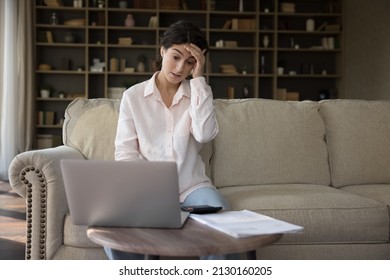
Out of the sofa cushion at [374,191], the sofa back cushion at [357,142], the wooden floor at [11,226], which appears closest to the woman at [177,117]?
the sofa cushion at [374,191]

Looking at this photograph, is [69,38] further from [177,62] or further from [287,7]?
[177,62]

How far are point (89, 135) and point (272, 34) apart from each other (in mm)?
4625

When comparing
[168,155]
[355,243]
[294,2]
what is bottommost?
[355,243]

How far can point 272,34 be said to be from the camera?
21.7 feet

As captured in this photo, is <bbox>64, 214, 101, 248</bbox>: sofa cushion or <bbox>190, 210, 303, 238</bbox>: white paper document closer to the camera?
<bbox>190, 210, 303, 238</bbox>: white paper document

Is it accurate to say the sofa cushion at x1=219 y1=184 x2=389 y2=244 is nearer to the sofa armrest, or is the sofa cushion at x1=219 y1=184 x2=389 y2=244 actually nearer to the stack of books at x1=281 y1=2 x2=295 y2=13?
the sofa armrest

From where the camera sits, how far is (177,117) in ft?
6.75

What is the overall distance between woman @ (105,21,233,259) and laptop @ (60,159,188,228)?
0.57 m

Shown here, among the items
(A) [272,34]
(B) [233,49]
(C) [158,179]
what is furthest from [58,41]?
(C) [158,179]

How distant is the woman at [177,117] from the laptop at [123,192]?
0.57 metres

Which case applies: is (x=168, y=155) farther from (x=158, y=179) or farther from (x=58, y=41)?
(x=58, y=41)

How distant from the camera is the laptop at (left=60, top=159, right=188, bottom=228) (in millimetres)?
1288

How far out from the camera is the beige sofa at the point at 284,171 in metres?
2.01

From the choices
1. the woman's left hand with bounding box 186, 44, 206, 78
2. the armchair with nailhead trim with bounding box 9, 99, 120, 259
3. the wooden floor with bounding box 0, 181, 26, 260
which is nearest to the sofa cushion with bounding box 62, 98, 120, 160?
the armchair with nailhead trim with bounding box 9, 99, 120, 259
